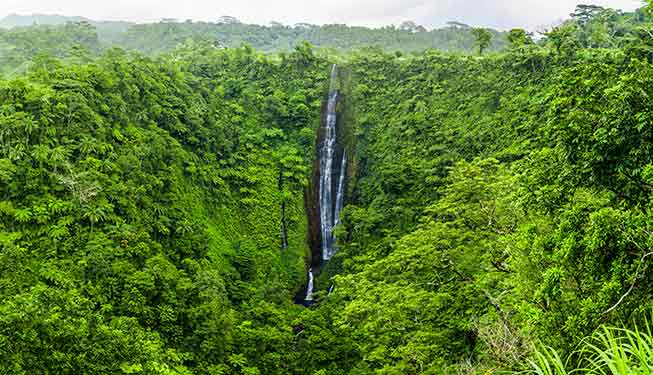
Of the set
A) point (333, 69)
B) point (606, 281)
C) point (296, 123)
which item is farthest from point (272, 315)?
point (333, 69)

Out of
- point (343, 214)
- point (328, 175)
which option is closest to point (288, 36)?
point (328, 175)

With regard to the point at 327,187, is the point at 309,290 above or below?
below

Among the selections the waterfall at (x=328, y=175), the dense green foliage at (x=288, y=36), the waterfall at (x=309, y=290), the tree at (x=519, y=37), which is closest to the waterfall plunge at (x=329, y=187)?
the waterfall at (x=328, y=175)

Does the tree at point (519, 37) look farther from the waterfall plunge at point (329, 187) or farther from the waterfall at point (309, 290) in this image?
the waterfall at point (309, 290)

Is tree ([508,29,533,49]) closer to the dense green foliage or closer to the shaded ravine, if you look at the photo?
the shaded ravine

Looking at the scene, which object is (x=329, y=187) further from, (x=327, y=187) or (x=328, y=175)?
(x=328, y=175)

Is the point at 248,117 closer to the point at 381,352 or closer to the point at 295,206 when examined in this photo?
the point at 295,206

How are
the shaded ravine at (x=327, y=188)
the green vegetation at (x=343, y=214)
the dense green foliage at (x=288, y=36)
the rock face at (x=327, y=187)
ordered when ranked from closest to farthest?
the green vegetation at (x=343, y=214) < the shaded ravine at (x=327, y=188) < the rock face at (x=327, y=187) < the dense green foliage at (x=288, y=36)
